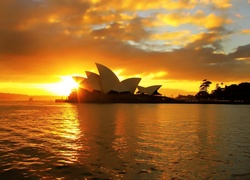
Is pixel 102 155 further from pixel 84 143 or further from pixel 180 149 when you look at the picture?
pixel 180 149

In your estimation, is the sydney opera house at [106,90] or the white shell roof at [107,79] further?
the sydney opera house at [106,90]

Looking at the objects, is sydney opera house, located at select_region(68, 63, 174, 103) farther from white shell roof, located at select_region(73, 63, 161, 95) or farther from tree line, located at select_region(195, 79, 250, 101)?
tree line, located at select_region(195, 79, 250, 101)

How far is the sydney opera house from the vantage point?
253 ft

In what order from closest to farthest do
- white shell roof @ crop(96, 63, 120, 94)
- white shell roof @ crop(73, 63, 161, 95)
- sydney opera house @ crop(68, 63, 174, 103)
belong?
white shell roof @ crop(96, 63, 120, 94) < white shell roof @ crop(73, 63, 161, 95) < sydney opera house @ crop(68, 63, 174, 103)

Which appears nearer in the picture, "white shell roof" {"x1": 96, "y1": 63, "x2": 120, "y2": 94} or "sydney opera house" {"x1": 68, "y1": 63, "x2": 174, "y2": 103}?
"white shell roof" {"x1": 96, "y1": 63, "x2": 120, "y2": 94}

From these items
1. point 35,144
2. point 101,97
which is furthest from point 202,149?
point 101,97

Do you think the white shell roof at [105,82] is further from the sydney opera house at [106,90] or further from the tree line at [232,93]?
the tree line at [232,93]

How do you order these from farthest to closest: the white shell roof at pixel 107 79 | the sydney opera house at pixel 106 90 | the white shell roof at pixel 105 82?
the sydney opera house at pixel 106 90, the white shell roof at pixel 105 82, the white shell roof at pixel 107 79

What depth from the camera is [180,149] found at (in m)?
9.89

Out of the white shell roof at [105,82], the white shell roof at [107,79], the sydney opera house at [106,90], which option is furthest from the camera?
the sydney opera house at [106,90]

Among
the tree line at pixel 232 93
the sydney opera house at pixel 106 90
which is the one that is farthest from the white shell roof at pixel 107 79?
the tree line at pixel 232 93

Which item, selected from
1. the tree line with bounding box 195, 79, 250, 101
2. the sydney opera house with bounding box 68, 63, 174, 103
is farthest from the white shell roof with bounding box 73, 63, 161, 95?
the tree line with bounding box 195, 79, 250, 101

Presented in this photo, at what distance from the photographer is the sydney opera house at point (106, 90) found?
7700cm

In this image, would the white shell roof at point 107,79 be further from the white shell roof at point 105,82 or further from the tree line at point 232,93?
the tree line at point 232,93
